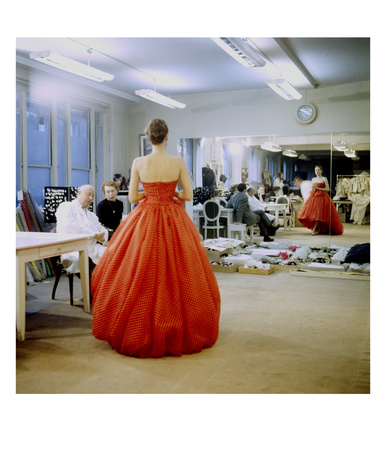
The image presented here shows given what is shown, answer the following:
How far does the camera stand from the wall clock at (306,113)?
27.0ft

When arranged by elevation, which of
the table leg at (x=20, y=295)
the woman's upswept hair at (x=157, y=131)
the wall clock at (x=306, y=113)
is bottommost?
the table leg at (x=20, y=295)

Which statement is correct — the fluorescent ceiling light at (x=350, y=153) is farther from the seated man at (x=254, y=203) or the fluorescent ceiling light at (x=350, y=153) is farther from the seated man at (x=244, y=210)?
the seated man at (x=244, y=210)

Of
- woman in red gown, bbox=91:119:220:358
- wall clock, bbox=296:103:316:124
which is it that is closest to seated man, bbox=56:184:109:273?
woman in red gown, bbox=91:119:220:358

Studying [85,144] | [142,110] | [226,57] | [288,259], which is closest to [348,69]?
[226,57]

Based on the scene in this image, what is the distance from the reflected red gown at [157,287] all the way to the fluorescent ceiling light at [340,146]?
4.92 meters

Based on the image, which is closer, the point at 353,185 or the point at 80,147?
the point at 353,185

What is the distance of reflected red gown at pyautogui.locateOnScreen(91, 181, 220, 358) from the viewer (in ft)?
10.6

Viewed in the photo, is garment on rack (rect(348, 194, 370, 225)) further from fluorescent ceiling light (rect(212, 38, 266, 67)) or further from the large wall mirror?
fluorescent ceiling light (rect(212, 38, 266, 67))

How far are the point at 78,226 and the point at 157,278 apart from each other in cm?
173

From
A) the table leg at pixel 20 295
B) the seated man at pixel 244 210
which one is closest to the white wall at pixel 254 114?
the seated man at pixel 244 210

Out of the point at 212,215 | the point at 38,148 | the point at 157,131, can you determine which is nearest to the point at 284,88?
the point at 212,215

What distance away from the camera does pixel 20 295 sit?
11.9 feet

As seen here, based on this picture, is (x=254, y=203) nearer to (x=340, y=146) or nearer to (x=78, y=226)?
(x=340, y=146)
